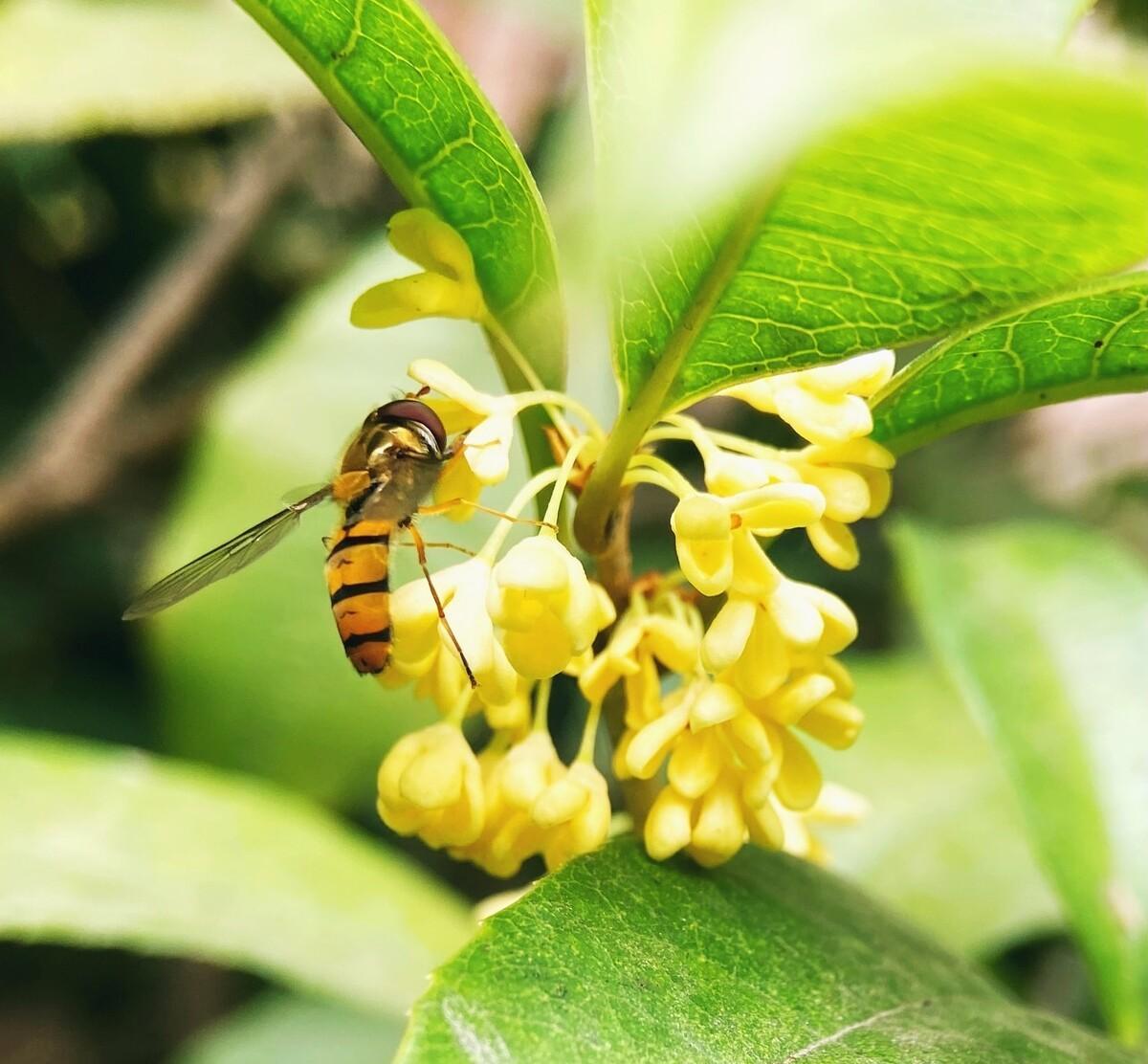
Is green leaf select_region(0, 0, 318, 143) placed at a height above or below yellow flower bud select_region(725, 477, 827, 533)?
above

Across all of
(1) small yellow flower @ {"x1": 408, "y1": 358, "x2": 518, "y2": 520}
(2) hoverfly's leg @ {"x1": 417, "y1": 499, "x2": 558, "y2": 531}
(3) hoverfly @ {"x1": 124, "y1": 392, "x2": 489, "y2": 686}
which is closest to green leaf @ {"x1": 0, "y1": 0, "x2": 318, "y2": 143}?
(3) hoverfly @ {"x1": 124, "y1": 392, "x2": 489, "y2": 686}

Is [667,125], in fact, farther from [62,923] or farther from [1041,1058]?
[62,923]

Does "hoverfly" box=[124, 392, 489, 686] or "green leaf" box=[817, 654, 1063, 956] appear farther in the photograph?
"green leaf" box=[817, 654, 1063, 956]

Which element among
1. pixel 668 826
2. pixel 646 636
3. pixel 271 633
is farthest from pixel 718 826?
pixel 271 633

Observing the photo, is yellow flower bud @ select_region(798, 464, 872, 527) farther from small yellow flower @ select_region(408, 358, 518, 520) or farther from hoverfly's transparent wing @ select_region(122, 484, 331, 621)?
hoverfly's transparent wing @ select_region(122, 484, 331, 621)

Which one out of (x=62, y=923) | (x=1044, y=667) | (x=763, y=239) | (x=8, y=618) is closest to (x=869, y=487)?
(x=763, y=239)

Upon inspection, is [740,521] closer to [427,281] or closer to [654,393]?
[654,393]

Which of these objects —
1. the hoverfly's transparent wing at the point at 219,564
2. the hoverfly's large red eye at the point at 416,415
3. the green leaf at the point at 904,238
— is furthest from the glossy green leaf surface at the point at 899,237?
the hoverfly's transparent wing at the point at 219,564
